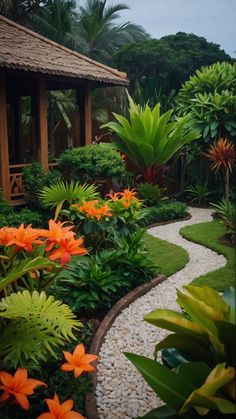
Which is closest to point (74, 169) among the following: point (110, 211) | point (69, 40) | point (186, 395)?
point (110, 211)

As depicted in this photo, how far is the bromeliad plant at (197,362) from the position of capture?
1695mm

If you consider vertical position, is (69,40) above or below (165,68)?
above

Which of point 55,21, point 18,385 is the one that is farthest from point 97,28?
point 18,385

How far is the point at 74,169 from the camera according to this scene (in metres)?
9.02

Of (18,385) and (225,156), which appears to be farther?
(225,156)

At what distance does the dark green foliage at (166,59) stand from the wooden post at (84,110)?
719 cm

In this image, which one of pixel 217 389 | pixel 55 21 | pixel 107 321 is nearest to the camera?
pixel 217 389

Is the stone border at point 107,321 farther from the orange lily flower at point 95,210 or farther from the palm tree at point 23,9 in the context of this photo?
the palm tree at point 23,9

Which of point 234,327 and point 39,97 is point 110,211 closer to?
point 234,327

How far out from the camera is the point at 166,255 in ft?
21.4

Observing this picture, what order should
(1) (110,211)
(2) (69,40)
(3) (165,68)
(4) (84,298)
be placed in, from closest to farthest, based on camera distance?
(4) (84,298) → (1) (110,211) → (3) (165,68) → (2) (69,40)

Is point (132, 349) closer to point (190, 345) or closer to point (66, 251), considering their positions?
point (66, 251)

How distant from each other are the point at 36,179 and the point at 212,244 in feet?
11.8

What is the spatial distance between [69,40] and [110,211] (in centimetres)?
1572
